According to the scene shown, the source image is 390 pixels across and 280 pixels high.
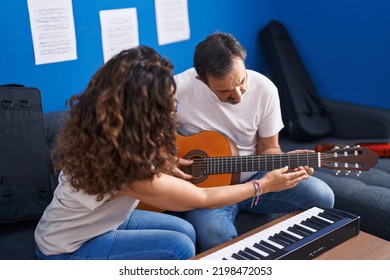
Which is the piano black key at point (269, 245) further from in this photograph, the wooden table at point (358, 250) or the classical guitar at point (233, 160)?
the classical guitar at point (233, 160)

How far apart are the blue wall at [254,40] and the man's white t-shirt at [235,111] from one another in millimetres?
668

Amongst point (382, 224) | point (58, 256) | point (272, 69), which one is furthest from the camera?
point (272, 69)

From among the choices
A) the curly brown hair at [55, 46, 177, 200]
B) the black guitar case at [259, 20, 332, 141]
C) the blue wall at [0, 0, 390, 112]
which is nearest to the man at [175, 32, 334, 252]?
the curly brown hair at [55, 46, 177, 200]

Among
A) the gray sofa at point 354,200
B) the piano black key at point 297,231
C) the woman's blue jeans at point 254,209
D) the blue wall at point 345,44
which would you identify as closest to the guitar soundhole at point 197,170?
the woman's blue jeans at point 254,209

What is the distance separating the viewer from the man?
6.20 feet

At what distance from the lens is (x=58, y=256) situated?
1.59m

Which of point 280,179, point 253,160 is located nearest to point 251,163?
point 253,160

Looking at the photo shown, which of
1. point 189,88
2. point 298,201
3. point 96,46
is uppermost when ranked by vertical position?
point 96,46

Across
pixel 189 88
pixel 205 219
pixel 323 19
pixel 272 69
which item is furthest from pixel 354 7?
pixel 205 219

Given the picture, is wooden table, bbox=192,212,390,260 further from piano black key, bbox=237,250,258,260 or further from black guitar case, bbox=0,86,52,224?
black guitar case, bbox=0,86,52,224

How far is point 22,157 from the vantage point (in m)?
1.98

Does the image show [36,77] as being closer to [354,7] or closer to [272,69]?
[272,69]

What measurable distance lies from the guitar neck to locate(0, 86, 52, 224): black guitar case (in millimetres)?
642

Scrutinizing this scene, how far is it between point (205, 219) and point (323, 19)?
5.95ft
